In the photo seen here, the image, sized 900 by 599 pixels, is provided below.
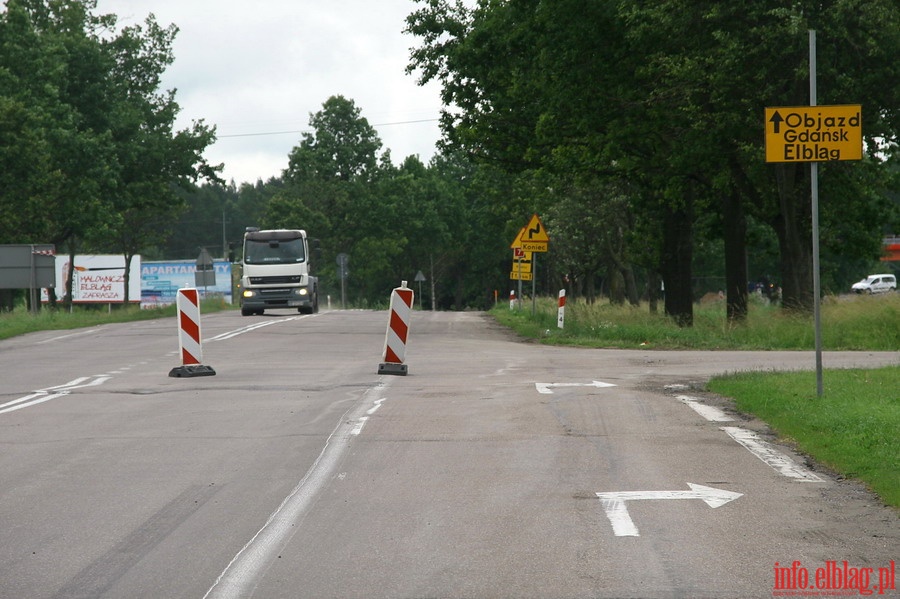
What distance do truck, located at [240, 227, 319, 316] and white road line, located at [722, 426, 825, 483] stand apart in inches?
1334

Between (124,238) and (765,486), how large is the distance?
57910mm

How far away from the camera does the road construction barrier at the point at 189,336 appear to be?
17.0m

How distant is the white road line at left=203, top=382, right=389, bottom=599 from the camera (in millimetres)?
5641

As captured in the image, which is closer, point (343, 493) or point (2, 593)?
point (2, 593)

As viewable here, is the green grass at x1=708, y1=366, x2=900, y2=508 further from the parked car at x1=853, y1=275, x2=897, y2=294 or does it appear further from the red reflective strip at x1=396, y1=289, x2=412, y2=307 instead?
the parked car at x1=853, y1=275, x2=897, y2=294

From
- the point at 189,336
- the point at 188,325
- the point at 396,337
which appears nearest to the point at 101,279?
the point at 189,336

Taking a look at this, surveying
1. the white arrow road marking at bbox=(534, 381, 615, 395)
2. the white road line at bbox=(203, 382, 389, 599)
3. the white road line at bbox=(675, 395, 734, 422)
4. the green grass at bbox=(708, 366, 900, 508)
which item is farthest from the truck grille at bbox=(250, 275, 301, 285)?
the white road line at bbox=(203, 382, 389, 599)

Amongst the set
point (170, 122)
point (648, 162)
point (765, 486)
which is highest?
point (170, 122)

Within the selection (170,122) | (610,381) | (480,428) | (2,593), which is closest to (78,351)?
(610,381)

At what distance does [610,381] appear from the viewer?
15859mm

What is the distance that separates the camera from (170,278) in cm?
7900

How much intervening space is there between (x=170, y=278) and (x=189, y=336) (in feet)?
208

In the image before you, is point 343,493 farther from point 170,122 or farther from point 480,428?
point 170,122

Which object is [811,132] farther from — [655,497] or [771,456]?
[655,497]
